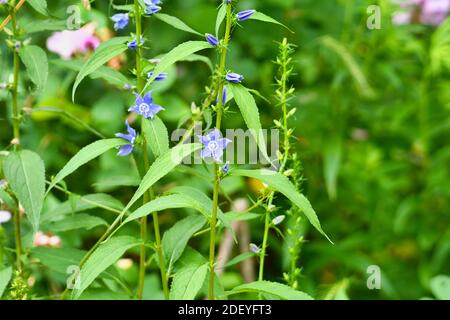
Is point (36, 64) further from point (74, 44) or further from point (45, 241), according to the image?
point (74, 44)

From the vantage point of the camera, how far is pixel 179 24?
4.75 feet

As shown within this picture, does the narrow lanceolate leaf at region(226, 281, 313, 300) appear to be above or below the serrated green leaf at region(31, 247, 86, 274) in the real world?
below

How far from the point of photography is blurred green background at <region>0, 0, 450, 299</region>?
107 inches

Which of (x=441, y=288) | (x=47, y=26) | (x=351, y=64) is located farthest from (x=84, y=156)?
(x=351, y=64)

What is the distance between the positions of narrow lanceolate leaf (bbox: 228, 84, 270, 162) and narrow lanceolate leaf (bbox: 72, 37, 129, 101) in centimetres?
23

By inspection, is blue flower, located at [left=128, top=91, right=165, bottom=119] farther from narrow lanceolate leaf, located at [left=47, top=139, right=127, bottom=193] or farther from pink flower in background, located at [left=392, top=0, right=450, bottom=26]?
pink flower in background, located at [left=392, top=0, right=450, bottom=26]

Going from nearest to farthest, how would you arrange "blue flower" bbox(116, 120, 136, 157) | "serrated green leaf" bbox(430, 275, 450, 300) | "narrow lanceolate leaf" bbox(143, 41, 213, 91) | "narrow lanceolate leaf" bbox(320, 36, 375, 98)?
"narrow lanceolate leaf" bbox(143, 41, 213, 91) → "blue flower" bbox(116, 120, 136, 157) → "serrated green leaf" bbox(430, 275, 450, 300) → "narrow lanceolate leaf" bbox(320, 36, 375, 98)

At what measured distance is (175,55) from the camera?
48.1 inches

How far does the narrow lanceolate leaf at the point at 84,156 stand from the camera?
1.30m

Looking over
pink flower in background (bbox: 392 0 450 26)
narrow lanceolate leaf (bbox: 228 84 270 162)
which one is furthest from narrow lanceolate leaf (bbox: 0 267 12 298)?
pink flower in background (bbox: 392 0 450 26)

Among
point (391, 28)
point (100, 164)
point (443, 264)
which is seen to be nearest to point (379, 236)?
point (443, 264)

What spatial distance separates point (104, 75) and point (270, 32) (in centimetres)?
167

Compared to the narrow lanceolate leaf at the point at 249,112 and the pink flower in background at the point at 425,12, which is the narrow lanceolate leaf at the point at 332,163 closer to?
the pink flower in background at the point at 425,12

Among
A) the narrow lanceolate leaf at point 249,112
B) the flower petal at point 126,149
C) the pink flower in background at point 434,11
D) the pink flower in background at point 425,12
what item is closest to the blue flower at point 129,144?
the flower petal at point 126,149
